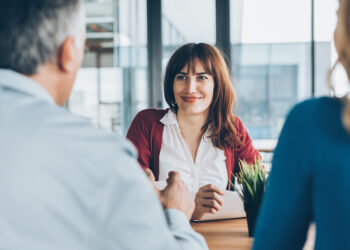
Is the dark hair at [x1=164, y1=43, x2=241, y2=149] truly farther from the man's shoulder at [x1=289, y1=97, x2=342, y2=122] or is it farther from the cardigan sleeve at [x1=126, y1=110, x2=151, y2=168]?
the man's shoulder at [x1=289, y1=97, x2=342, y2=122]

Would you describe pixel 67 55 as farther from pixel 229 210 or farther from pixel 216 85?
pixel 216 85

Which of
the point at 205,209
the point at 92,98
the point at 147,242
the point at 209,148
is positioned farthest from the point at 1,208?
the point at 92,98

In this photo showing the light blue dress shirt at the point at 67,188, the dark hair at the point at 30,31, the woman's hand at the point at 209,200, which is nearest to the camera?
the light blue dress shirt at the point at 67,188

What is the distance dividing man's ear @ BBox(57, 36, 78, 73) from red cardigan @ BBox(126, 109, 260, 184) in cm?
142

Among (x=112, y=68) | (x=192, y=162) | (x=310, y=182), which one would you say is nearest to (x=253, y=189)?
(x=310, y=182)

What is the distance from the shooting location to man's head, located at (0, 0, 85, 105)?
2.50 feet

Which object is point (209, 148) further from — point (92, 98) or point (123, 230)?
point (92, 98)

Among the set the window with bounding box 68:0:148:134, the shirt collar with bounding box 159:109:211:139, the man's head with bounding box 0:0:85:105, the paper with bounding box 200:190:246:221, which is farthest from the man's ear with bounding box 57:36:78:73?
the window with bounding box 68:0:148:134

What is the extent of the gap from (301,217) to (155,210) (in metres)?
0.32

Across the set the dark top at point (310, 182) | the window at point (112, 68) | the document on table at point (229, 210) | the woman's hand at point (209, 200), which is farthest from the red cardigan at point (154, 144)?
the window at point (112, 68)

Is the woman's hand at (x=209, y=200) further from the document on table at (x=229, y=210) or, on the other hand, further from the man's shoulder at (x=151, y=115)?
the man's shoulder at (x=151, y=115)

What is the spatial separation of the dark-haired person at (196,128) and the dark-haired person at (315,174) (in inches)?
52.5

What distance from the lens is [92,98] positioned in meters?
5.48

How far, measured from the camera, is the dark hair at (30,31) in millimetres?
761
